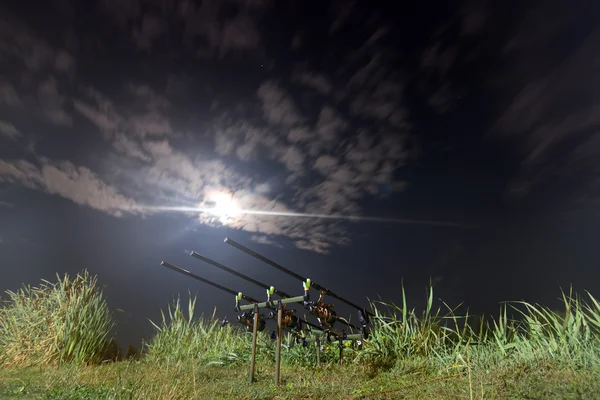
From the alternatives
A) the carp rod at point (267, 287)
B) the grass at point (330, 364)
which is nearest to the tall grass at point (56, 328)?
the grass at point (330, 364)

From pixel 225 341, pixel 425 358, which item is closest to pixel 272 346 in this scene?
pixel 225 341

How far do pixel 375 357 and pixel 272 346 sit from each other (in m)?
2.86

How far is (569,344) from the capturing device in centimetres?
539

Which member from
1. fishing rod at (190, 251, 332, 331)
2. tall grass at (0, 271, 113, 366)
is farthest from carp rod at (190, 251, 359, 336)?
tall grass at (0, 271, 113, 366)

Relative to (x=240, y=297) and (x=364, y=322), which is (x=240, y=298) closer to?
(x=240, y=297)

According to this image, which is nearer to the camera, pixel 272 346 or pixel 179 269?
pixel 179 269

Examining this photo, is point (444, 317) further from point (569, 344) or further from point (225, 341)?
point (225, 341)

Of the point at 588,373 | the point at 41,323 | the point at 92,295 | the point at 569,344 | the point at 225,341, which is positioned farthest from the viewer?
the point at 225,341

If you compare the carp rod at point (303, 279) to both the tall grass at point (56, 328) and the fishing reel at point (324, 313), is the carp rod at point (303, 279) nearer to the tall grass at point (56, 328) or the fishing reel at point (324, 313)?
the fishing reel at point (324, 313)

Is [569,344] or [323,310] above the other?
[323,310]

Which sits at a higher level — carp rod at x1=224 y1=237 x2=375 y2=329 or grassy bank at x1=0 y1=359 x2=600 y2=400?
carp rod at x1=224 y1=237 x2=375 y2=329

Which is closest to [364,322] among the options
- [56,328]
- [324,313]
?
[324,313]

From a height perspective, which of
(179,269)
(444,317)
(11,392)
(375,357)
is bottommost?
(11,392)

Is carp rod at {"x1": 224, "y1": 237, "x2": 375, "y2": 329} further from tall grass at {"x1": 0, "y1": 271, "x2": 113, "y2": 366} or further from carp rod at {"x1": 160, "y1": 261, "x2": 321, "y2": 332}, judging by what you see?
tall grass at {"x1": 0, "y1": 271, "x2": 113, "y2": 366}
